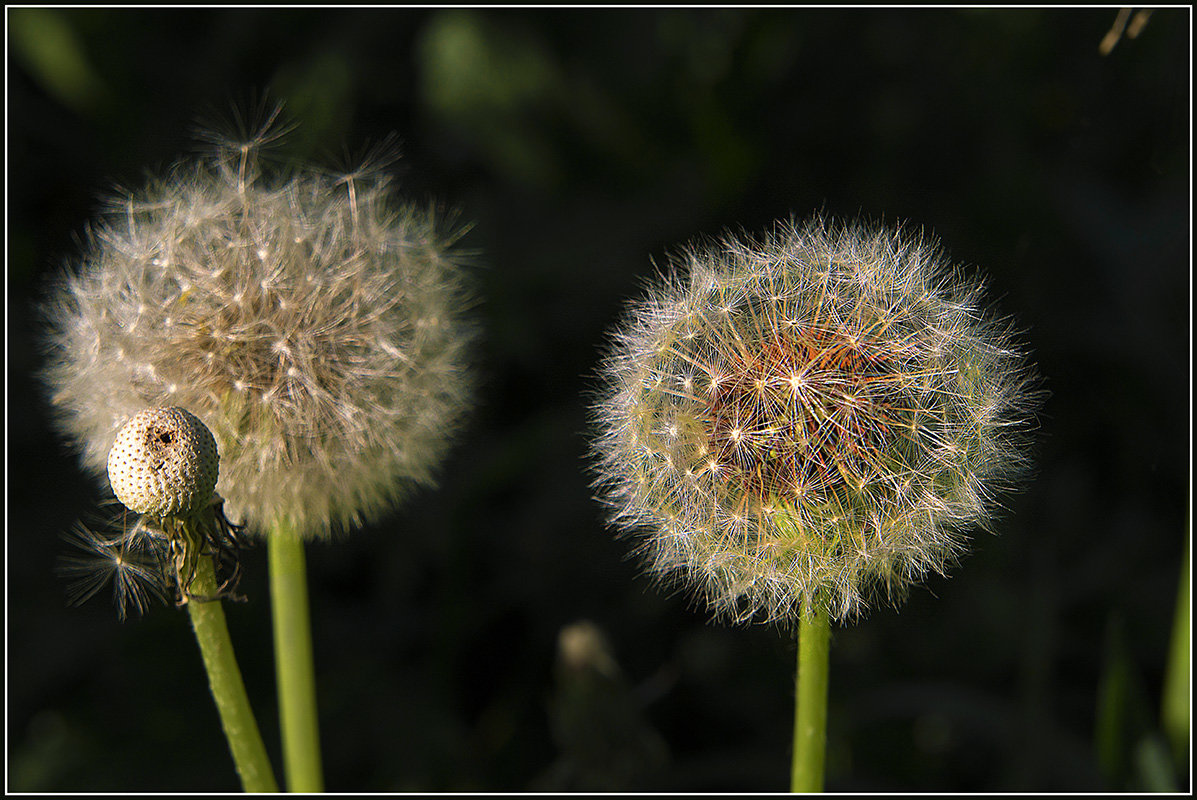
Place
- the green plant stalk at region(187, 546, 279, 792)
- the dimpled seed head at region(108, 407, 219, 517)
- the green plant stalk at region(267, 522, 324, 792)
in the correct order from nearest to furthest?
1. the dimpled seed head at region(108, 407, 219, 517)
2. the green plant stalk at region(187, 546, 279, 792)
3. the green plant stalk at region(267, 522, 324, 792)

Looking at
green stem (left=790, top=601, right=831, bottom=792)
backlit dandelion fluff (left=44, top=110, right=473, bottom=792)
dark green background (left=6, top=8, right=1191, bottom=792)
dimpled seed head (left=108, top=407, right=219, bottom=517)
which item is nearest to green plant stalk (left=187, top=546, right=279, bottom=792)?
backlit dandelion fluff (left=44, top=110, right=473, bottom=792)

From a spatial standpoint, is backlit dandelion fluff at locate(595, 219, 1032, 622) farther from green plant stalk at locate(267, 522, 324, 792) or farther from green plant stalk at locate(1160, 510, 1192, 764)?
green plant stalk at locate(1160, 510, 1192, 764)

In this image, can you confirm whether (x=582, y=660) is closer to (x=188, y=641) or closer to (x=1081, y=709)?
(x=188, y=641)

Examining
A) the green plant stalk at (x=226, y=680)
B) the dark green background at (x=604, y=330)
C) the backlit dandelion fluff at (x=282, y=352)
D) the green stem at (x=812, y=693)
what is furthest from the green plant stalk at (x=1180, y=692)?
the green plant stalk at (x=226, y=680)

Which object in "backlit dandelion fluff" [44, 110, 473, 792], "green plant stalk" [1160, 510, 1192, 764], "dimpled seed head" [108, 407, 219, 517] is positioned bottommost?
"dimpled seed head" [108, 407, 219, 517]

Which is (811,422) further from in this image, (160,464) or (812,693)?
(160,464)

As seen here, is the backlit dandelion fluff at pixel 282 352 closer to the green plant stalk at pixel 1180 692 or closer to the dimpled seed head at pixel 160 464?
the dimpled seed head at pixel 160 464

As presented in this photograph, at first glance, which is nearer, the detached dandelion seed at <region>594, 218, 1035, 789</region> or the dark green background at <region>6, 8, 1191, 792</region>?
the detached dandelion seed at <region>594, 218, 1035, 789</region>

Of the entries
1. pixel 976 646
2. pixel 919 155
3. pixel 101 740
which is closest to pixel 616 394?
pixel 976 646
